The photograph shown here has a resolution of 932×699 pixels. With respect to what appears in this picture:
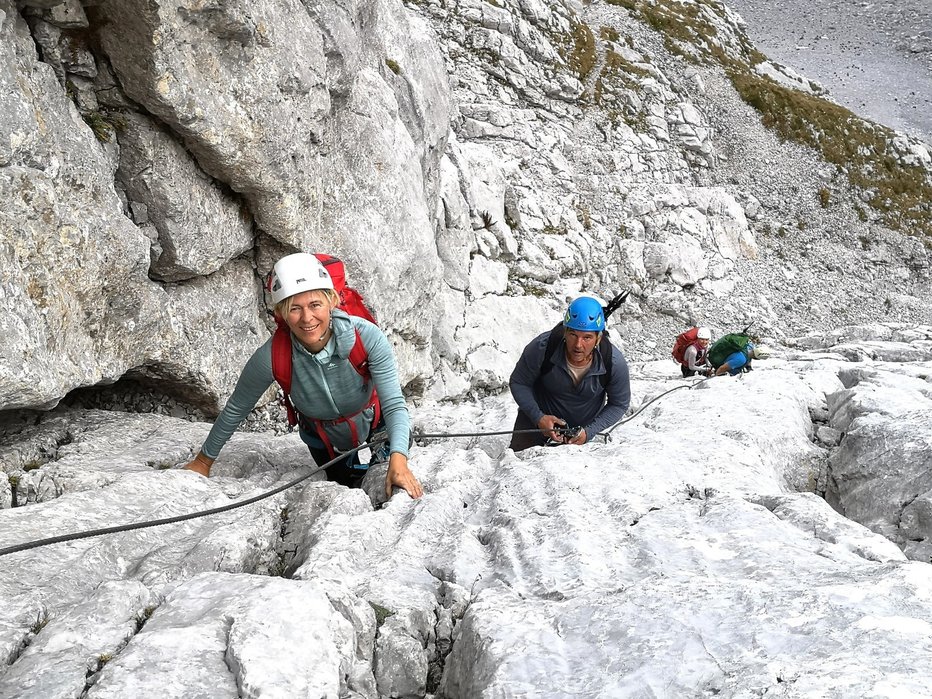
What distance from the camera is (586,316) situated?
23.9 ft

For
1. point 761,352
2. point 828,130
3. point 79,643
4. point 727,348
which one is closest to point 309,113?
point 79,643

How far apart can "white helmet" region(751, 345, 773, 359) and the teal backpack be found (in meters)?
4.67

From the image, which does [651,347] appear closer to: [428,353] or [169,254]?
[428,353]

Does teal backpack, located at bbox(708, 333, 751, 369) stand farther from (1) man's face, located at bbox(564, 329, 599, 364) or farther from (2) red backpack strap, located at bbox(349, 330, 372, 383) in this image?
(2) red backpack strap, located at bbox(349, 330, 372, 383)

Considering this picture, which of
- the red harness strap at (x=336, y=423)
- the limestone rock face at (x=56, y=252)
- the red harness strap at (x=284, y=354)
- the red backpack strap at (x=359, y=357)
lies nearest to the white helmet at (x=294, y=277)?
the red harness strap at (x=284, y=354)

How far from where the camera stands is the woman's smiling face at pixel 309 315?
5602 mm

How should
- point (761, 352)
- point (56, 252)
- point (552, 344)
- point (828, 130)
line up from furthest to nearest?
point (828, 130)
point (761, 352)
point (552, 344)
point (56, 252)

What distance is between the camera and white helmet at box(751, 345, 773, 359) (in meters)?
23.1

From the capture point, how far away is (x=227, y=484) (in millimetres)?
6797

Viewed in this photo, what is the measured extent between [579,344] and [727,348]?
11553 mm

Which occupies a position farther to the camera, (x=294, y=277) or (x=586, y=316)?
(x=586, y=316)

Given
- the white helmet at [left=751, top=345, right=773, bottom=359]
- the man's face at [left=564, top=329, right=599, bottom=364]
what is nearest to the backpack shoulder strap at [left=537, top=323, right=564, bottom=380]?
the man's face at [left=564, top=329, right=599, bottom=364]

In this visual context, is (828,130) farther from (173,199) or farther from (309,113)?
(173,199)

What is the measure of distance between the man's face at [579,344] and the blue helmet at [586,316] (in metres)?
0.10
